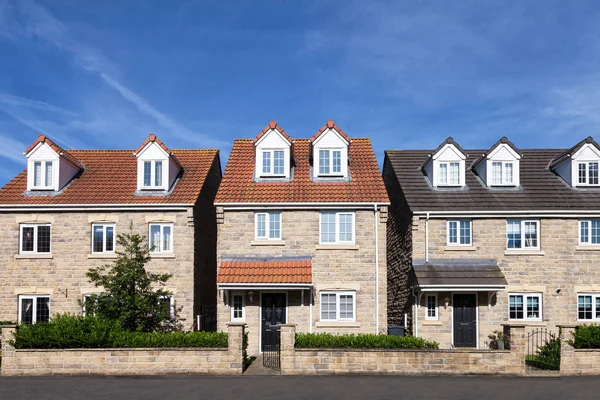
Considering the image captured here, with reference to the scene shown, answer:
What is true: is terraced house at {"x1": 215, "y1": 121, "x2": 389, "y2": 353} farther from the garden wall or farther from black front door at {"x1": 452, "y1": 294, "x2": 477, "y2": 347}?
the garden wall

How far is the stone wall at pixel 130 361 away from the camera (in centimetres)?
1872

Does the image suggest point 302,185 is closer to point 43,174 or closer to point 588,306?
point 43,174

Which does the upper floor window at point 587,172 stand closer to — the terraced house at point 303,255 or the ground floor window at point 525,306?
the ground floor window at point 525,306

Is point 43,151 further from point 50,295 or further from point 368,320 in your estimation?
point 368,320

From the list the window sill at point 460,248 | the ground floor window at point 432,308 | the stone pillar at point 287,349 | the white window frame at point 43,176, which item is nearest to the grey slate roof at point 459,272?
the window sill at point 460,248

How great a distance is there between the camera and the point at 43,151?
26.0 meters

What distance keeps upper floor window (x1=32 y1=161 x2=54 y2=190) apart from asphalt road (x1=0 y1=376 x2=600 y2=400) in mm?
10240

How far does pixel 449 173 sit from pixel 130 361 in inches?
637

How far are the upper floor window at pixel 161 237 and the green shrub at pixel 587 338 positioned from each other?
53.2ft

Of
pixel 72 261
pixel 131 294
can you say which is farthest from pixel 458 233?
pixel 72 261

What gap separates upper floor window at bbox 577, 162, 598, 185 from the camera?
1038 inches

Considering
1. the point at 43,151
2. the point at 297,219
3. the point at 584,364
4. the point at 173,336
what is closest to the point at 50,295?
the point at 43,151

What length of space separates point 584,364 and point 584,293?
6272 millimetres

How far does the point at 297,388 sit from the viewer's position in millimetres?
16469
